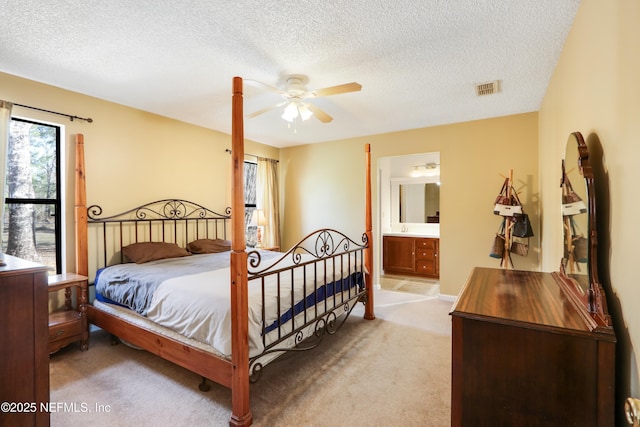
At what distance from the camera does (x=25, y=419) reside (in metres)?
1.42

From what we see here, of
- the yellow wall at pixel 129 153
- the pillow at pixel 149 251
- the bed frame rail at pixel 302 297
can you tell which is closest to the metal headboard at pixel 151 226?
the yellow wall at pixel 129 153

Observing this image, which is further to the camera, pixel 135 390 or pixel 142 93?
pixel 142 93

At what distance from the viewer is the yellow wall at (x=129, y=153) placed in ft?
9.72

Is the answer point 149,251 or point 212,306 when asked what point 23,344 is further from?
point 149,251

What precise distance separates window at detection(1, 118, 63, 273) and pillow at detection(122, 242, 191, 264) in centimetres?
63

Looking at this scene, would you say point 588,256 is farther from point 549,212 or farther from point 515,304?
point 549,212

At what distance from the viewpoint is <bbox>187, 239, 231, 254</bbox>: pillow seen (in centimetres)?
390

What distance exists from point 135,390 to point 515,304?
2.56 meters

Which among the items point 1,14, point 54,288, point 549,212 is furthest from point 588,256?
point 54,288

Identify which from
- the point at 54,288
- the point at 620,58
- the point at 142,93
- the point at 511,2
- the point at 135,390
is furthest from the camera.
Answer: the point at 142,93

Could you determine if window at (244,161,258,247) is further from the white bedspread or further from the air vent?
the air vent

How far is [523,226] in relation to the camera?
3.50m

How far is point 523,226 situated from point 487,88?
1.66 meters

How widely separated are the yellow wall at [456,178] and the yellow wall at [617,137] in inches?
87.2
